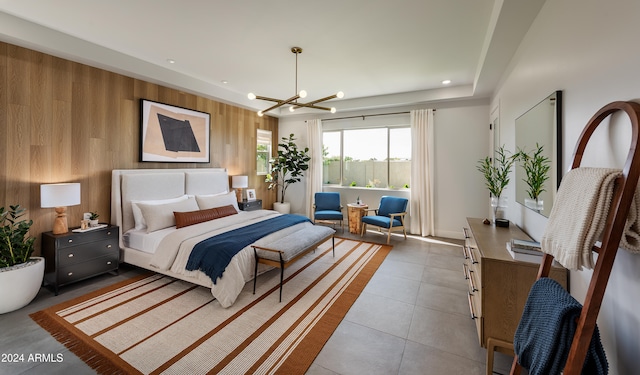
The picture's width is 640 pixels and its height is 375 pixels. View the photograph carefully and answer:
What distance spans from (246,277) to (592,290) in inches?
109

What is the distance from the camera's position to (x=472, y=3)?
245 cm

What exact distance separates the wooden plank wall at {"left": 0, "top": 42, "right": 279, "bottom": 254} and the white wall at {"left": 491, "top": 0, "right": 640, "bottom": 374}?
4.91 metres

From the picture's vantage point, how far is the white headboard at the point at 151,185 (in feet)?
12.0

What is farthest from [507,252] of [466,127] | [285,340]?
[466,127]

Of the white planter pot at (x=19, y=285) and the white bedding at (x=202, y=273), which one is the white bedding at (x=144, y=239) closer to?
the white bedding at (x=202, y=273)

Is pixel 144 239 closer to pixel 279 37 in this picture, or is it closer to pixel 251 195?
pixel 251 195

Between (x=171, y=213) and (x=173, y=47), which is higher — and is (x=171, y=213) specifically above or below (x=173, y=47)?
below

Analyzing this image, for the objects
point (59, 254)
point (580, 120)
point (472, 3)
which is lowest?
point (59, 254)

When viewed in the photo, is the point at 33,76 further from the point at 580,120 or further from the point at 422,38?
the point at 580,120

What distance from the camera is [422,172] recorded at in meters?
5.45

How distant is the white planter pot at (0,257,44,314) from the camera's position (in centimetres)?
246

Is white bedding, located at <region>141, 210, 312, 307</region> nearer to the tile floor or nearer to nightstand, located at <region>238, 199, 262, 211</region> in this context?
the tile floor

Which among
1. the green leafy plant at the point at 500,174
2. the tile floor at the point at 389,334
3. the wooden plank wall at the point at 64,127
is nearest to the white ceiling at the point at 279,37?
the wooden plank wall at the point at 64,127

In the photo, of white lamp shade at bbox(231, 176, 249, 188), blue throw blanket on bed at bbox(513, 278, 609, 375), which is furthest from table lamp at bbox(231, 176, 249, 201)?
blue throw blanket on bed at bbox(513, 278, 609, 375)
